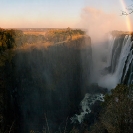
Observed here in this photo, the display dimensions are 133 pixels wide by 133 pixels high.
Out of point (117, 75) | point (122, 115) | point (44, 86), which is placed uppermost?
point (122, 115)

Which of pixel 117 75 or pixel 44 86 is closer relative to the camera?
pixel 44 86

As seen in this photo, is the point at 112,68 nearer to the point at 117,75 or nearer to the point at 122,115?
the point at 117,75

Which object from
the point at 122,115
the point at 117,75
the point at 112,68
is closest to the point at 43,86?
the point at 117,75

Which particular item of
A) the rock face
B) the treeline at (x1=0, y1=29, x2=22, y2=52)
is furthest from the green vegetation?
the treeline at (x1=0, y1=29, x2=22, y2=52)

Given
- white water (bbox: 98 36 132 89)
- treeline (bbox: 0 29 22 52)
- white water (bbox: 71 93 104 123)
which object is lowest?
white water (bbox: 71 93 104 123)

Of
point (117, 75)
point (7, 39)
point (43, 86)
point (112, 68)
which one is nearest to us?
point (7, 39)

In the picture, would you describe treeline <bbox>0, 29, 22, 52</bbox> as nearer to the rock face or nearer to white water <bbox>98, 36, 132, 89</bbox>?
the rock face

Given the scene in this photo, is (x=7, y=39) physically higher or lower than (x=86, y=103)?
higher

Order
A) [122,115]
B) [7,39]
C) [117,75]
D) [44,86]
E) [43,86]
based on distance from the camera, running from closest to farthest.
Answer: [122,115]
[7,39]
[43,86]
[44,86]
[117,75]

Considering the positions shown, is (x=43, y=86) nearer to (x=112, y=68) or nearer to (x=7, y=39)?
(x=7, y=39)
